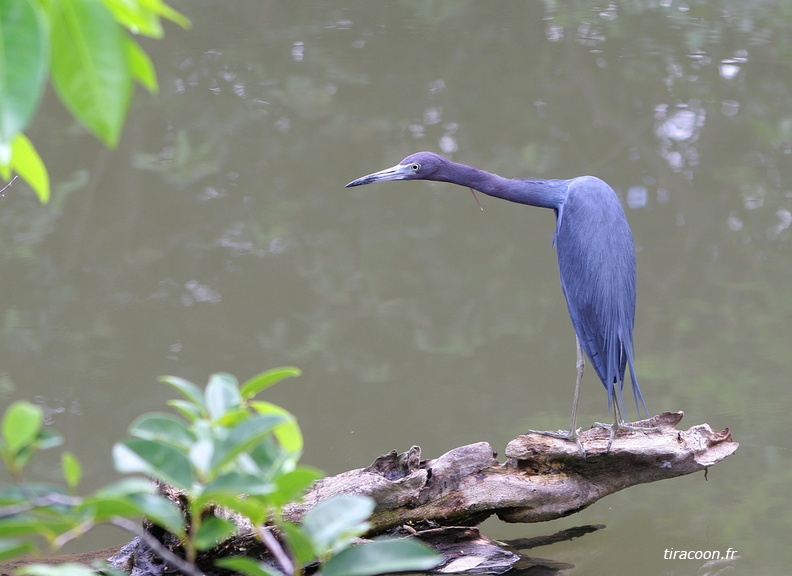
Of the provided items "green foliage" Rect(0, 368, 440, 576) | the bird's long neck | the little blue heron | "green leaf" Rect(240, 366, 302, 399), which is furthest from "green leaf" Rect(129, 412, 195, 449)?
the bird's long neck

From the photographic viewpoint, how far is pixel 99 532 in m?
3.57

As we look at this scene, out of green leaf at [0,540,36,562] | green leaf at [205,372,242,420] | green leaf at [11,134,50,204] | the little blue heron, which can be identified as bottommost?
the little blue heron

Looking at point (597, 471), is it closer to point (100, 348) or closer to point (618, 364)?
point (618, 364)

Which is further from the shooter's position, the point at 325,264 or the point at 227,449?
the point at 325,264

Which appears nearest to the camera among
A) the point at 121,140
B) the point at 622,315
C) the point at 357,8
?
the point at 622,315

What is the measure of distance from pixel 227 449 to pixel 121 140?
24.1 ft

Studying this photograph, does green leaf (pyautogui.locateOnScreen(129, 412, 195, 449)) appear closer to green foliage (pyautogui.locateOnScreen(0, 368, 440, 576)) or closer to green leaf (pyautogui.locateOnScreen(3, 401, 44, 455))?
green foliage (pyautogui.locateOnScreen(0, 368, 440, 576))

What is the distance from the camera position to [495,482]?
3215 millimetres

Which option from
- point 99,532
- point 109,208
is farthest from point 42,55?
point 109,208

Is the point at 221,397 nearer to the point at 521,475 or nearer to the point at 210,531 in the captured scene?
the point at 210,531

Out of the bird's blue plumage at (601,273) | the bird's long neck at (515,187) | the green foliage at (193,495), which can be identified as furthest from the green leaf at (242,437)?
the bird's long neck at (515,187)

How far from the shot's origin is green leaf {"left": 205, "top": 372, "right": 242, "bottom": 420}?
99 centimetres

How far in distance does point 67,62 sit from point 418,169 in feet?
10.9

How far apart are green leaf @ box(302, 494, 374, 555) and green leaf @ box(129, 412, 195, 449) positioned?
0.54ft
